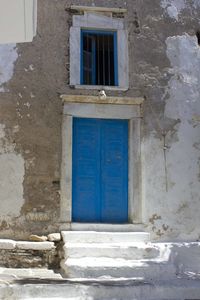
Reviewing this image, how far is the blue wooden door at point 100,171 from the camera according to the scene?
369 inches

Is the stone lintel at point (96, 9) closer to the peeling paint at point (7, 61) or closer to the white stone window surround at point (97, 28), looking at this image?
the white stone window surround at point (97, 28)

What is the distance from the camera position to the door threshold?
29.7ft

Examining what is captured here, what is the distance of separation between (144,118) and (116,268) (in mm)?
3059

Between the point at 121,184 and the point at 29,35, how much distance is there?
5169 mm

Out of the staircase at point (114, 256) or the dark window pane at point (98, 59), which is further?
the dark window pane at point (98, 59)

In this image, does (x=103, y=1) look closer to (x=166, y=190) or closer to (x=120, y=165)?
(x=120, y=165)

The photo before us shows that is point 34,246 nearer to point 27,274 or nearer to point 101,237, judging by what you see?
point 27,274

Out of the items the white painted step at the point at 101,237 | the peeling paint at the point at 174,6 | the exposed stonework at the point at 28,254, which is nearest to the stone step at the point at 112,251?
the white painted step at the point at 101,237

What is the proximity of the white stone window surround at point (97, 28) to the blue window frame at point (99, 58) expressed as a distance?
0.09 meters

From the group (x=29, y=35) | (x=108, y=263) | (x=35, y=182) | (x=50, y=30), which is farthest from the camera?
(x=50, y=30)

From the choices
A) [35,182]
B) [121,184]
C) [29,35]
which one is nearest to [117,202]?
[121,184]

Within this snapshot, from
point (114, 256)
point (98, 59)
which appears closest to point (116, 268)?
point (114, 256)

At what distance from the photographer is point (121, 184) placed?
377 inches

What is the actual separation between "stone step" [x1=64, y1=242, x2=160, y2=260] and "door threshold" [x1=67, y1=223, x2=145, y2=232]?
569mm
